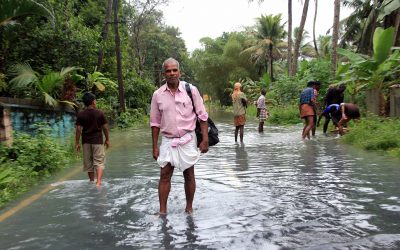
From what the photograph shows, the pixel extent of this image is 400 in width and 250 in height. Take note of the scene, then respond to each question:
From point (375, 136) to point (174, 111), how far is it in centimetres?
797

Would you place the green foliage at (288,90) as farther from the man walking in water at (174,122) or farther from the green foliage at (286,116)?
the man walking in water at (174,122)

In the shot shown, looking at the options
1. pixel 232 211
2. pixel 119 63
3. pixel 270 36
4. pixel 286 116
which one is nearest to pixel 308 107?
A: pixel 232 211

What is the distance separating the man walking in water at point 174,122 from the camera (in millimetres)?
5691

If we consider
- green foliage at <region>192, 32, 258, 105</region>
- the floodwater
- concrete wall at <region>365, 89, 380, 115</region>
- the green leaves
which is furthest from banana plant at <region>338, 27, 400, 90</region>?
green foliage at <region>192, 32, 258, 105</region>

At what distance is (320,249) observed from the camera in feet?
14.2

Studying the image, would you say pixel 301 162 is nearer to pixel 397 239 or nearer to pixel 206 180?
pixel 206 180

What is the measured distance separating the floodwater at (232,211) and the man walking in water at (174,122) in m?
0.64

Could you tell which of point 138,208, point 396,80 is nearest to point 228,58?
point 396,80

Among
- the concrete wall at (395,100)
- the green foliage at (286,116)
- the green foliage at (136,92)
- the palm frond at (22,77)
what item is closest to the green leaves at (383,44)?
the concrete wall at (395,100)

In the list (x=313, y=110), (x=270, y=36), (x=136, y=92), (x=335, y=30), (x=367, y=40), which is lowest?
(x=313, y=110)

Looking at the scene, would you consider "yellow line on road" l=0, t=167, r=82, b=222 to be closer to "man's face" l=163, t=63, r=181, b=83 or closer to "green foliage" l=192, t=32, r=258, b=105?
"man's face" l=163, t=63, r=181, b=83

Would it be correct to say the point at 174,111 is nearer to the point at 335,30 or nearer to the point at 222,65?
the point at 335,30

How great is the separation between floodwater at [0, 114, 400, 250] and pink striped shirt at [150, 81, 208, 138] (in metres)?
1.08

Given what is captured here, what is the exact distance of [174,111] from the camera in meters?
5.70
